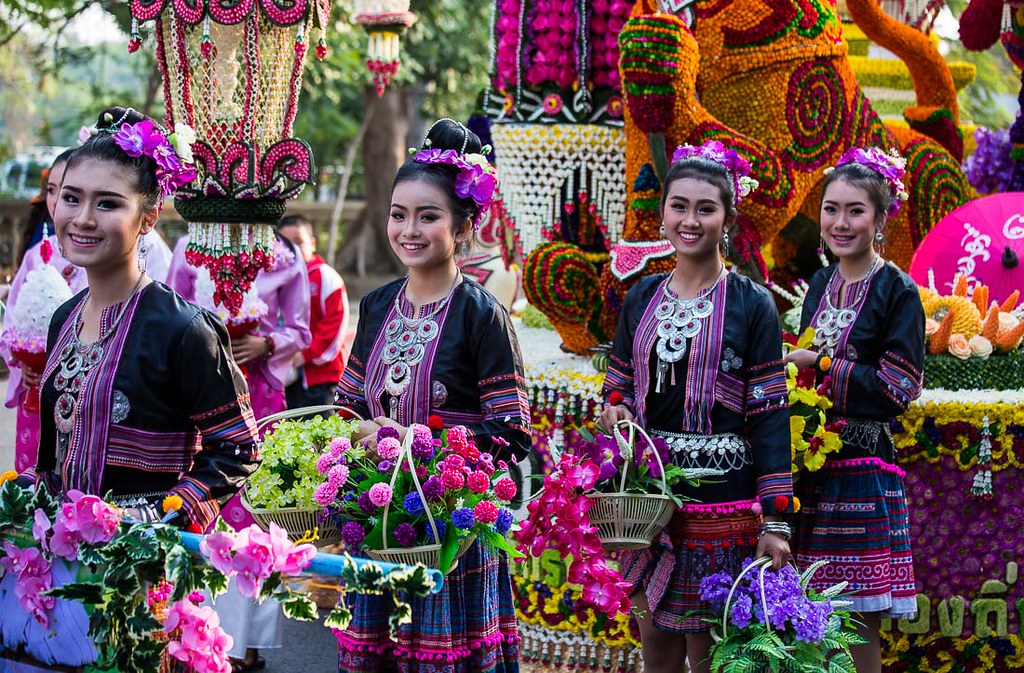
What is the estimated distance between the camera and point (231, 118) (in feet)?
16.9

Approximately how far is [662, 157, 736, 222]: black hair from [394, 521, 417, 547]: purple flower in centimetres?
132

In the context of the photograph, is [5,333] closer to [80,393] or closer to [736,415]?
[80,393]

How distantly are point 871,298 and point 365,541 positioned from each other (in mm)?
2048

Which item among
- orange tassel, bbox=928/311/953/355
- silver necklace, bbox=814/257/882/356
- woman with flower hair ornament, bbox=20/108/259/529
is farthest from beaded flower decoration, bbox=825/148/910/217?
woman with flower hair ornament, bbox=20/108/259/529

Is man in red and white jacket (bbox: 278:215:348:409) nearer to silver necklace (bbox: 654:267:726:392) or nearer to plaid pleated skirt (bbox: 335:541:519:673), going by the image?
silver necklace (bbox: 654:267:726:392)

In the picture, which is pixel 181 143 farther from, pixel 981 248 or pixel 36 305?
pixel 981 248

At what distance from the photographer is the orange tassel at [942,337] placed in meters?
5.09

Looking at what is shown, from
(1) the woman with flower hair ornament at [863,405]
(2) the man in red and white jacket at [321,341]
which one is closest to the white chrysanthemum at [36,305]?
(2) the man in red and white jacket at [321,341]

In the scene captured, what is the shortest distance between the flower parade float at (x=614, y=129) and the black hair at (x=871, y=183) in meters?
0.87

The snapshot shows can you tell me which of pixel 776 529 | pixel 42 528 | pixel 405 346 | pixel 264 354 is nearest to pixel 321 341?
pixel 264 354

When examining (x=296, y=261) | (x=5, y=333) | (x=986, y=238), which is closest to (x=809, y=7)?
(x=986, y=238)

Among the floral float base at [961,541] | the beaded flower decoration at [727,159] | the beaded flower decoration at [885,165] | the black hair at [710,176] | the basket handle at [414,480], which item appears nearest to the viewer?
the basket handle at [414,480]

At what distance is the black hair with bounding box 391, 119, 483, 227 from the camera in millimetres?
3602

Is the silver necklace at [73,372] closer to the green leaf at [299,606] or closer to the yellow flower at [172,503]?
the yellow flower at [172,503]
